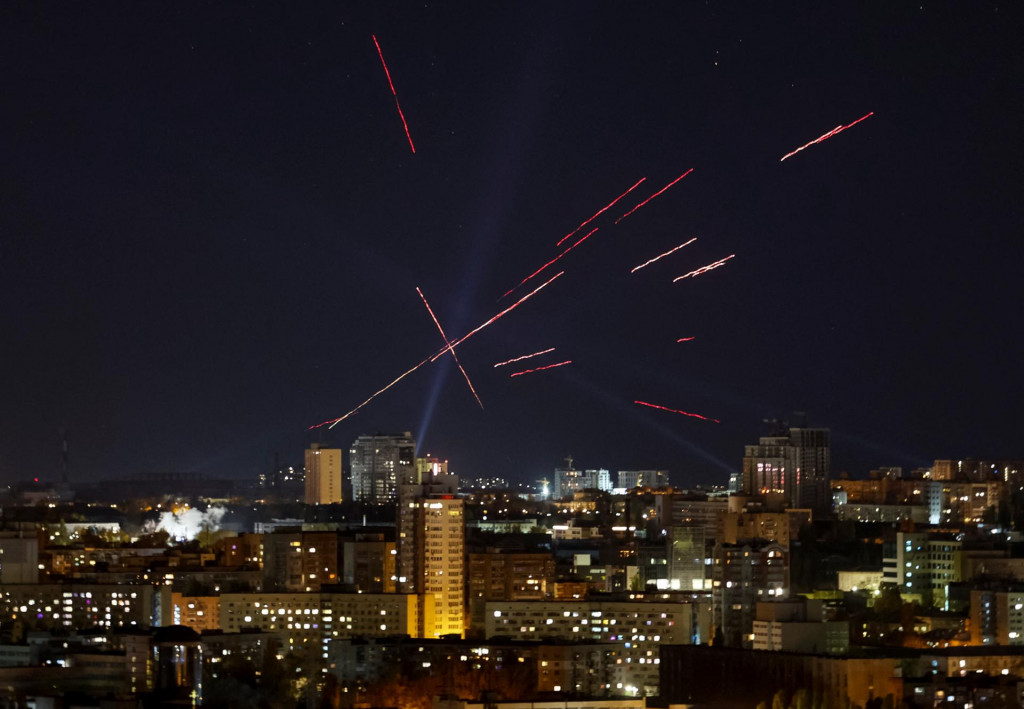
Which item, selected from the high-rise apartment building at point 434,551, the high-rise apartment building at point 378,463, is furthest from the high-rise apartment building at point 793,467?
the high-rise apartment building at point 434,551

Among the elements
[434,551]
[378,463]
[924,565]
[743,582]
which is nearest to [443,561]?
[434,551]

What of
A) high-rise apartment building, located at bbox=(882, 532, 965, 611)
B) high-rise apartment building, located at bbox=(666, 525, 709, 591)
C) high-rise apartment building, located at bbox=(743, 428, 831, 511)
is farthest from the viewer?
high-rise apartment building, located at bbox=(743, 428, 831, 511)

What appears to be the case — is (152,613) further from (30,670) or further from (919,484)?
(919,484)

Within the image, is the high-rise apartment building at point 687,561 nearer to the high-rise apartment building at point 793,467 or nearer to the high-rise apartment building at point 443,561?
the high-rise apartment building at point 443,561

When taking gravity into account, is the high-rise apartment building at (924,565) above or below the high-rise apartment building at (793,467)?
below

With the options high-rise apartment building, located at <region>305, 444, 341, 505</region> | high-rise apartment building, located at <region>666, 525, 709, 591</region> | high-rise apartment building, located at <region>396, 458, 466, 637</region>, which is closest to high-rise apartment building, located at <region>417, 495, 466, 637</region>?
high-rise apartment building, located at <region>396, 458, 466, 637</region>

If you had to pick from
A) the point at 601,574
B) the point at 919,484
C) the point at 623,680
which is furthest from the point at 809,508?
the point at 623,680

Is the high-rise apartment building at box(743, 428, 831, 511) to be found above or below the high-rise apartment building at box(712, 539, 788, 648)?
above

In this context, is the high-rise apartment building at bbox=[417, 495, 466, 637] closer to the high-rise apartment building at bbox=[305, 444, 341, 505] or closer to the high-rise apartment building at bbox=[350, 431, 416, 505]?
the high-rise apartment building at bbox=[350, 431, 416, 505]

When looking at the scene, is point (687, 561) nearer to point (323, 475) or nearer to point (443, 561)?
point (443, 561)
